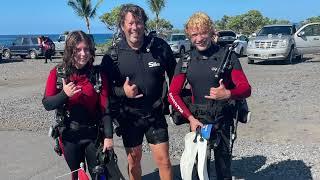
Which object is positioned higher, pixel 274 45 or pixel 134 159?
pixel 274 45

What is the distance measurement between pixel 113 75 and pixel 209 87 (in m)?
0.90

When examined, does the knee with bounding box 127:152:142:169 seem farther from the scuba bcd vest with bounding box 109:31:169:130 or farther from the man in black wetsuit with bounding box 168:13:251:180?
the man in black wetsuit with bounding box 168:13:251:180

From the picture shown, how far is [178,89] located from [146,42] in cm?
54

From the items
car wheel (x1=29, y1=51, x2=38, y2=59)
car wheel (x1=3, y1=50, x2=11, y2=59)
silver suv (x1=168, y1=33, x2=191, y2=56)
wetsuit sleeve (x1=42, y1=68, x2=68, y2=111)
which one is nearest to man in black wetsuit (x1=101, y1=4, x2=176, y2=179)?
wetsuit sleeve (x1=42, y1=68, x2=68, y2=111)

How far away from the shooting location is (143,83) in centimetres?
430

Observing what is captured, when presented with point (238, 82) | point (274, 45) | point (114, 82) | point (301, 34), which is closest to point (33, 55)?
point (274, 45)

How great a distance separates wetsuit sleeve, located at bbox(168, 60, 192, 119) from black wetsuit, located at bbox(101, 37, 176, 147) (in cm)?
20

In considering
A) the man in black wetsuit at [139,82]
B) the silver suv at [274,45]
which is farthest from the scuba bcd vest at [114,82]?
the silver suv at [274,45]

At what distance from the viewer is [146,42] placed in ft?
14.3

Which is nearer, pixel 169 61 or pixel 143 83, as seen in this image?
pixel 143 83

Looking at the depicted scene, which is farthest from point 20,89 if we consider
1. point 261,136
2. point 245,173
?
point 245,173

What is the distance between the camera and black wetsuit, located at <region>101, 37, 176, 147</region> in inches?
169

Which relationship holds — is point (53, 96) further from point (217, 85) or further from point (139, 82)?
point (217, 85)

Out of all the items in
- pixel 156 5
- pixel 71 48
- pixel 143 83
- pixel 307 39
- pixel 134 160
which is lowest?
pixel 134 160
